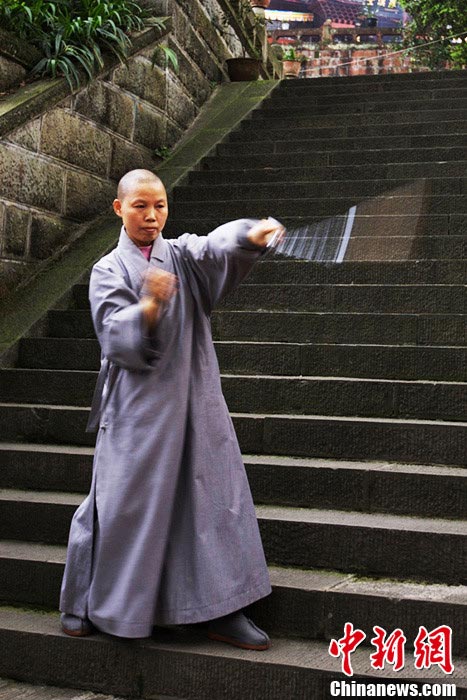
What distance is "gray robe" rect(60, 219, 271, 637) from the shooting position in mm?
2830

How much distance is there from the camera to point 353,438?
392 cm

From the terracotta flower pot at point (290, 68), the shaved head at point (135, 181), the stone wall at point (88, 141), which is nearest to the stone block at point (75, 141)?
the stone wall at point (88, 141)

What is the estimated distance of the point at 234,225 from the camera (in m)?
2.73

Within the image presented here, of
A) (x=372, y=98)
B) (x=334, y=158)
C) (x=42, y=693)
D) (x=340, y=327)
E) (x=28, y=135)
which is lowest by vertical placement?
(x=42, y=693)

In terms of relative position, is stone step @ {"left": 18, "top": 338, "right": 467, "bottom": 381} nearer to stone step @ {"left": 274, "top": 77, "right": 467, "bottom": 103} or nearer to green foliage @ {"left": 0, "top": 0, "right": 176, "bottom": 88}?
green foliage @ {"left": 0, "top": 0, "right": 176, "bottom": 88}

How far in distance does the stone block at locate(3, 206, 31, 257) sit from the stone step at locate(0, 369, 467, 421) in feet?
4.12

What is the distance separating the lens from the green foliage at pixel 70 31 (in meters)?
5.91

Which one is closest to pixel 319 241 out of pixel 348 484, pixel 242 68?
pixel 348 484

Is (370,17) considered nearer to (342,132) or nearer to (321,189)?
(342,132)

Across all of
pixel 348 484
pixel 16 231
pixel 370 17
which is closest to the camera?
pixel 348 484

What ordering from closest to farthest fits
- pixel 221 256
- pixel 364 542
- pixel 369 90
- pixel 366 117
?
pixel 221 256 → pixel 364 542 → pixel 366 117 → pixel 369 90

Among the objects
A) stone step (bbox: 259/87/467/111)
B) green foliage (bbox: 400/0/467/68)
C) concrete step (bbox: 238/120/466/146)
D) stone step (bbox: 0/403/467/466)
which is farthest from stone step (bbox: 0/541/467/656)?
green foliage (bbox: 400/0/467/68)

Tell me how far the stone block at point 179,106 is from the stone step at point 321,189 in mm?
1242

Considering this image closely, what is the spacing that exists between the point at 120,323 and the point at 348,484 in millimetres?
1438
